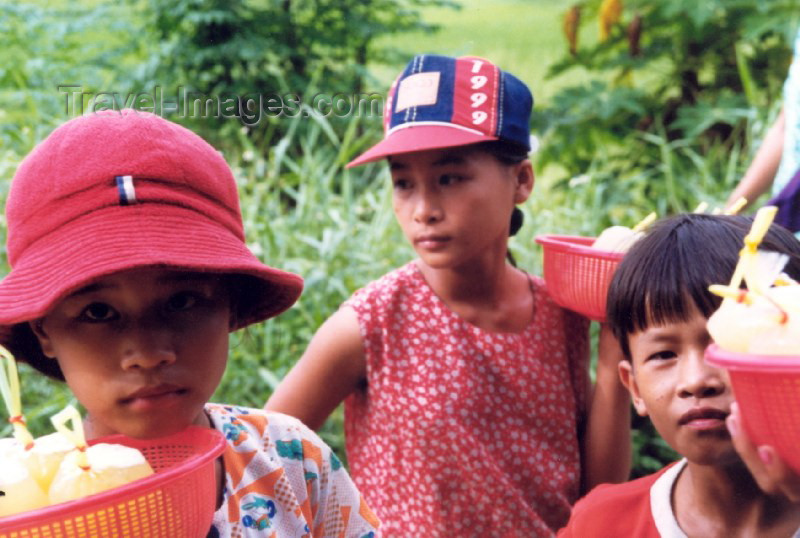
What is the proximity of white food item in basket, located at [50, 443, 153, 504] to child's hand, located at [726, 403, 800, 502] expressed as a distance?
0.76m

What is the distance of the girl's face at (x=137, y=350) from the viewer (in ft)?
4.58

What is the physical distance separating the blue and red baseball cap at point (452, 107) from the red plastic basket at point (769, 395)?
50.5 inches

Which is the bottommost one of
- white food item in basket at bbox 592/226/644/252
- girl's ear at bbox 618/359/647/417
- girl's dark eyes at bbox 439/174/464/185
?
girl's ear at bbox 618/359/647/417

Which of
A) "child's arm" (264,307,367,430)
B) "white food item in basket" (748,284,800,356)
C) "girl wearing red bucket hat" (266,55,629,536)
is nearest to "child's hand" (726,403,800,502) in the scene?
"white food item in basket" (748,284,800,356)

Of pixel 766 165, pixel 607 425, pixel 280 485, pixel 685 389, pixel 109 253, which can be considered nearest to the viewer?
pixel 109 253

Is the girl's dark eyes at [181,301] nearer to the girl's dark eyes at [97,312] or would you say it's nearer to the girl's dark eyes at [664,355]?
the girl's dark eyes at [97,312]

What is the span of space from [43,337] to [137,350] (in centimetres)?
27

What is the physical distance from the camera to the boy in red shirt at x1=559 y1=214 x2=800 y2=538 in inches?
59.0

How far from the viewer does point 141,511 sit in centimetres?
108

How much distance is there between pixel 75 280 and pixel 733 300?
0.89 m

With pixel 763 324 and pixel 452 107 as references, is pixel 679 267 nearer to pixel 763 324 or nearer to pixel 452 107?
pixel 763 324

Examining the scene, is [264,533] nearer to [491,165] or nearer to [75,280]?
[75,280]

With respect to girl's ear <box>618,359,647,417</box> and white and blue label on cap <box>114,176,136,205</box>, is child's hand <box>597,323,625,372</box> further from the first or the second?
white and blue label on cap <box>114,176,136,205</box>

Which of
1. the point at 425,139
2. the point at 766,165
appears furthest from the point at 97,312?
the point at 766,165
